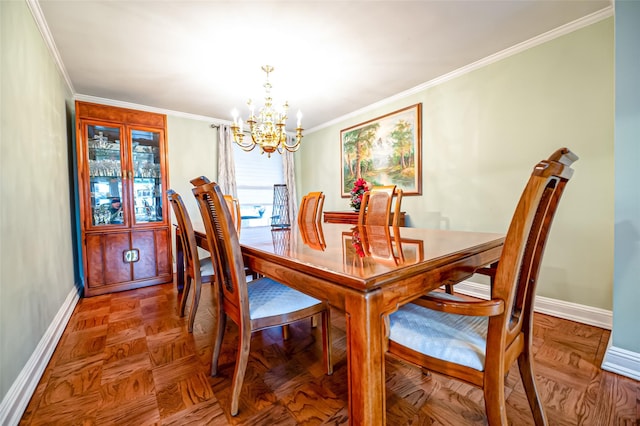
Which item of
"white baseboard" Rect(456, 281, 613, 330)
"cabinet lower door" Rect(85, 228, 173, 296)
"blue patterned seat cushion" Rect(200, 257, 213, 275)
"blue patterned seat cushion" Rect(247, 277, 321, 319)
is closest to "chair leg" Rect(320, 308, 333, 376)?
"blue patterned seat cushion" Rect(247, 277, 321, 319)

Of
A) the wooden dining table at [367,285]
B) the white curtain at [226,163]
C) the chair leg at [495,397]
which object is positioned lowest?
the chair leg at [495,397]

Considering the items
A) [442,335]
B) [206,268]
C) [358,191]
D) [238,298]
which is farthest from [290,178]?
[442,335]

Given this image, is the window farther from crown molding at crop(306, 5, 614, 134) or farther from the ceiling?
crown molding at crop(306, 5, 614, 134)

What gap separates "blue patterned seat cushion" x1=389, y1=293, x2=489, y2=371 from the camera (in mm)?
850

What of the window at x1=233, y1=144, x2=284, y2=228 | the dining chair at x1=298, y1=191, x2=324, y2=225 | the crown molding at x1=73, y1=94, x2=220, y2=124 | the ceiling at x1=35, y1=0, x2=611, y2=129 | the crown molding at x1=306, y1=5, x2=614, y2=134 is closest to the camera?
the ceiling at x1=35, y1=0, x2=611, y2=129

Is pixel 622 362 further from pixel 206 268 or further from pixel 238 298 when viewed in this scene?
pixel 206 268

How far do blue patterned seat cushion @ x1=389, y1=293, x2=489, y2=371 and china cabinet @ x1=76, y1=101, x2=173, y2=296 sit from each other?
3.22 m

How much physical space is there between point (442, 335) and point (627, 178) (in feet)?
4.76

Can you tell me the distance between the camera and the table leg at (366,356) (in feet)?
2.47

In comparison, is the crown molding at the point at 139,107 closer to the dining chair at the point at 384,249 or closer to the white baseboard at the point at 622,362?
the dining chair at the point at 384,249

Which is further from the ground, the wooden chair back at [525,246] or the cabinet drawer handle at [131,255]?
the wooden chair back at [525,246]

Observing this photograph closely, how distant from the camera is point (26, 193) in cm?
156

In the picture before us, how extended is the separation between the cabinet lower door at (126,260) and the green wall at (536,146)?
3.13 meters

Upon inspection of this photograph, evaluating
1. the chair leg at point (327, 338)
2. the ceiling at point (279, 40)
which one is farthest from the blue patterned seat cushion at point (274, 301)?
the ceiling at point (279, 40)
